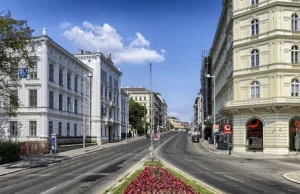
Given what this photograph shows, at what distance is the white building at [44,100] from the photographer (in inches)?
1901

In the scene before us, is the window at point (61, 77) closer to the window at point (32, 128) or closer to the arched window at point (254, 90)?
the window at point (32, 128)

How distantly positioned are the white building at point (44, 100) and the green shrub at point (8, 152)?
13.1 m

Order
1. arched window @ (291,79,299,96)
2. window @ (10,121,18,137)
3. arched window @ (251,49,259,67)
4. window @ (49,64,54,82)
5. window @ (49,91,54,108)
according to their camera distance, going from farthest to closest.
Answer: window @ (49,64,54,82), window @ (49,91,54,108), window @ (10,121,18,137), arched window @ (251,49,259,67), arched window @ (291,79,299,96)

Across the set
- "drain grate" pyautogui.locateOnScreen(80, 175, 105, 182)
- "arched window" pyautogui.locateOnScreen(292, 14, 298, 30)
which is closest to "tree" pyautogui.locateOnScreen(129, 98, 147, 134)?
"arched window" pyautogui.locateOnScreen(292, 14, 298, 30)

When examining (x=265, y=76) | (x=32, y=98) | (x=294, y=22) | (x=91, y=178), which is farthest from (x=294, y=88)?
(x=32, y=98)

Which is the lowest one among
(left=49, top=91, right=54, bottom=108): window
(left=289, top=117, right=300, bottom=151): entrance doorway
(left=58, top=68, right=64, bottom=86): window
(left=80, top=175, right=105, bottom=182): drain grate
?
(left=80, top=175, right=105, bottom=182): drain grate

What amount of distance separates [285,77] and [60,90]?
104 ft

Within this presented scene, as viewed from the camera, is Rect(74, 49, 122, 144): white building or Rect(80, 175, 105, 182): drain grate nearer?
Rect(80, 175, 105, 182): drain grate

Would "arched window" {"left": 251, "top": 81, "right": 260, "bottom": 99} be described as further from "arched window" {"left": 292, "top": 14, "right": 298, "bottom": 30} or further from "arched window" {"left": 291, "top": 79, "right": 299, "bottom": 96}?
"arched window" {"left": 292, "top": 14, "right": 298, "bottom": 30}

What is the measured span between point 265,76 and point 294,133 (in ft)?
25.4

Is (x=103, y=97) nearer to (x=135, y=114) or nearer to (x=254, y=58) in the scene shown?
(x=254, y=58)

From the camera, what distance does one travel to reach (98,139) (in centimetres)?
6962

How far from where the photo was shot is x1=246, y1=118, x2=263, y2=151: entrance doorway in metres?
45.1

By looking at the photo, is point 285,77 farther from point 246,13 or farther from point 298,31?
point 246,13
